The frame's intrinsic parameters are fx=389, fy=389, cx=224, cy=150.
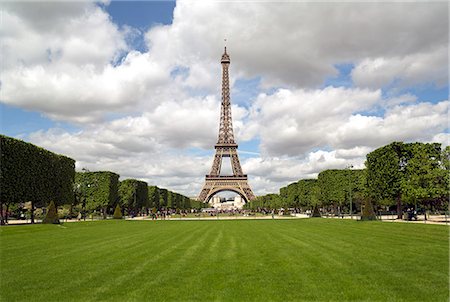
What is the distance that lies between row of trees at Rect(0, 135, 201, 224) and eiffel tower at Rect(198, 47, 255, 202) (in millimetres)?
36724

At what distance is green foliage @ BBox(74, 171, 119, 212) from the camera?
6506 centimetres

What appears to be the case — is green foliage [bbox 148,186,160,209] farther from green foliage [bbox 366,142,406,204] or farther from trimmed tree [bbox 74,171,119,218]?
green foliage [bbox 366,142,406,204]

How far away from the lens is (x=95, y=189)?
65.8m

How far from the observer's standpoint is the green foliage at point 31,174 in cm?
3747

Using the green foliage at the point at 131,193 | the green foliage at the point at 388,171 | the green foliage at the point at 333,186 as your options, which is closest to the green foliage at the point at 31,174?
the green foliage at the point at 131,193

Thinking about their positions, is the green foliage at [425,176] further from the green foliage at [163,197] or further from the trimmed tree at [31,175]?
the green foliage at [163,197]

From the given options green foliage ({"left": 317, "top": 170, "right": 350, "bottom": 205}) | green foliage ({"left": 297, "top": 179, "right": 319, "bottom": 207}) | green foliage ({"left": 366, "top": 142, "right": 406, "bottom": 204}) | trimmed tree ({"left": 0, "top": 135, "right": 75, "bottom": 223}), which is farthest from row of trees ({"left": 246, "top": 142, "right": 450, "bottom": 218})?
trimmed tree ({"left": 0, "top": 135, "right": 75, "bottom": 223})

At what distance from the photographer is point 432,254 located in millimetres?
14016

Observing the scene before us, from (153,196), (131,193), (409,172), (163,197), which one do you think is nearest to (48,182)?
A: (131,193)

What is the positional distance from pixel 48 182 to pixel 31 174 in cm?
411

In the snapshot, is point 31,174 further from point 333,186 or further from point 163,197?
point 163,197

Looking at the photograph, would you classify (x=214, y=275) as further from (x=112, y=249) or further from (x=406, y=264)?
(x=112, y=249)

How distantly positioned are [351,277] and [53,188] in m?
43.4

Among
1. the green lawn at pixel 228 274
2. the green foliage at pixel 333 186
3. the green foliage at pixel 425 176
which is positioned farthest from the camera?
the green foliage at pixel 333 186
